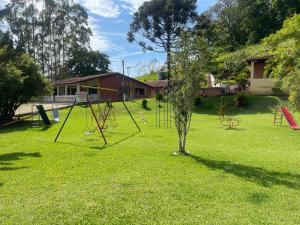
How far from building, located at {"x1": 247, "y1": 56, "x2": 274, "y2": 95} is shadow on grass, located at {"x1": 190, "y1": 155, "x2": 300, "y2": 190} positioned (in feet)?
79.8

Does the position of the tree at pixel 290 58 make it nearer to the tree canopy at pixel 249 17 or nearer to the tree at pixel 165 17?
the tree at pixel 165 17

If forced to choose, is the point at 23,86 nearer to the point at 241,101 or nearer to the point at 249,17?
the point at 241,101

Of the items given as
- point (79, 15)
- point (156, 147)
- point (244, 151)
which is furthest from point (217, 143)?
point (79, 15)

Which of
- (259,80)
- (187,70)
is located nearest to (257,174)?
(187,70)

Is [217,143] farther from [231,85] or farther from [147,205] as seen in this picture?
[231,85]

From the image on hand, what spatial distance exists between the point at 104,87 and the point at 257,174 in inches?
1363

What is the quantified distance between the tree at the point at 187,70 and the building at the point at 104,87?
27.3 metres

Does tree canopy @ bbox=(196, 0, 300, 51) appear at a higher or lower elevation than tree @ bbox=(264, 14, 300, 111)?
higher

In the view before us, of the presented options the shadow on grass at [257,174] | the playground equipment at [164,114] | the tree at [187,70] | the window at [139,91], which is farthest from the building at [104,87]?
the shadow on grass at [257,174]

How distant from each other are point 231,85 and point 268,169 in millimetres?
31405

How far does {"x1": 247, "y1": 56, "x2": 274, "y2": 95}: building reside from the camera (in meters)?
30.6

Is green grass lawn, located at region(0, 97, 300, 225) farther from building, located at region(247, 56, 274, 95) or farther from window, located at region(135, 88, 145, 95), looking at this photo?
window, located at region(135, 88, 145, 95)

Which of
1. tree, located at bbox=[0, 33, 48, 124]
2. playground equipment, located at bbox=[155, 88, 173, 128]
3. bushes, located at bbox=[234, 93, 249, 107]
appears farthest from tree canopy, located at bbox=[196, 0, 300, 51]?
tree, located at bbox=[0, 33, 48, 124]

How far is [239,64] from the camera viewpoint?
38.2 metres
